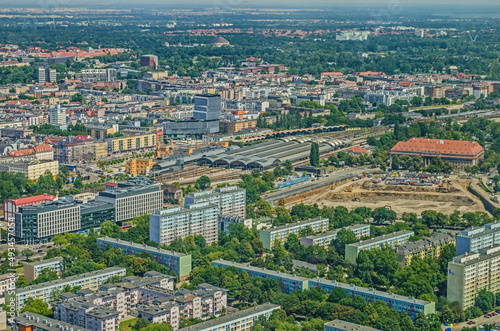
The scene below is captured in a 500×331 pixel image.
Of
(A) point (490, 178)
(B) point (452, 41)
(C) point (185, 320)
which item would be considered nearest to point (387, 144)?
(A) point (490, 178)

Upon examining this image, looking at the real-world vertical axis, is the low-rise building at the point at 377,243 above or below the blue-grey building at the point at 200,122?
above

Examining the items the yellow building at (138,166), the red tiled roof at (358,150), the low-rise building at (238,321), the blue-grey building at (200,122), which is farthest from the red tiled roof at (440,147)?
the low-rise building at (238,321)

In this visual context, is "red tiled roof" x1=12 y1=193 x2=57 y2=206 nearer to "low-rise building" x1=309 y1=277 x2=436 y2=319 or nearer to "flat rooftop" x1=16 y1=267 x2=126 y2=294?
"flat rooftop" x1=16 y1=267 x2=126 y2=294

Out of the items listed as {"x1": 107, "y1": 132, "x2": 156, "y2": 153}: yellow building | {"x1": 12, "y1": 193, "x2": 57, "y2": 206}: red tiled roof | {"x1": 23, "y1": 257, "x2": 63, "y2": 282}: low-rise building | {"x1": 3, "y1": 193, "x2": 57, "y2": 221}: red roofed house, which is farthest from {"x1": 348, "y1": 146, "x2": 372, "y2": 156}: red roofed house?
{"x1": 23, "y1": 257, "x2": 63, "y2": 282}: low-rise building

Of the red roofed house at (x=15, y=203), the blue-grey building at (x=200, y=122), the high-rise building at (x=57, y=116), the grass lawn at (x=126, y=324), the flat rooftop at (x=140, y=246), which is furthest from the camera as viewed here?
the high-rise building at (x=57, y=116)

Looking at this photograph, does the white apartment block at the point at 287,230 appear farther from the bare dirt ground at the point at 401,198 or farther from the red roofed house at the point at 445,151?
the red roofed house at the point at 445,151

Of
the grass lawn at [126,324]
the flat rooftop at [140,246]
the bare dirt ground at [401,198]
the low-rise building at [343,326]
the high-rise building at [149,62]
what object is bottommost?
the high-rise building at [149,62]

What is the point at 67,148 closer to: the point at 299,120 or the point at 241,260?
the point at 299,120
